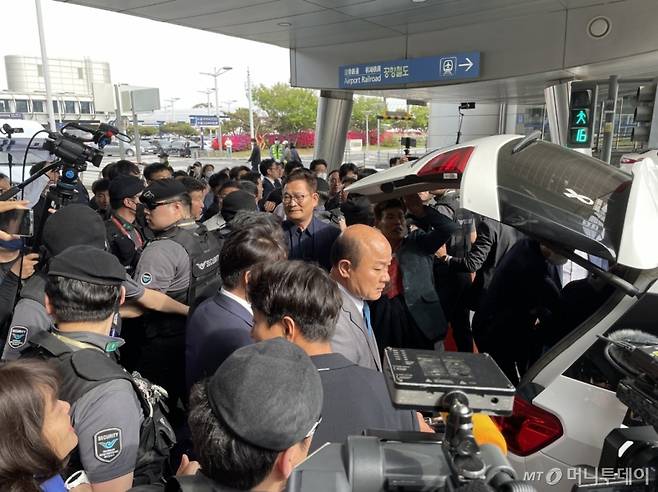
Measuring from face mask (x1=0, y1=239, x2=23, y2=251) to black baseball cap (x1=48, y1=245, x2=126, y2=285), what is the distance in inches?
39.9

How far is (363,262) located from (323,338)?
91cm

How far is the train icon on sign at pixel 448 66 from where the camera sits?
35.7 feet

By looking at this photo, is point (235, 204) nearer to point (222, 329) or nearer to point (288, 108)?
point (222, 329)

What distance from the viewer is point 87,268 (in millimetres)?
2000

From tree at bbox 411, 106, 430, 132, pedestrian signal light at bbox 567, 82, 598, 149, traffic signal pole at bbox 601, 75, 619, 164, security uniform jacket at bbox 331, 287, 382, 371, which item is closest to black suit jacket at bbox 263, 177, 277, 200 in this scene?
pedestrian signal light at bbox 567, 82, 598, 149

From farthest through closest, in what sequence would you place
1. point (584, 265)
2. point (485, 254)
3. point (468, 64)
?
point (468, 64)
point (485, 254)
point (584, 265)

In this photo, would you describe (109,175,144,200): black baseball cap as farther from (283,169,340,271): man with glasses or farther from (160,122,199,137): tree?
(160,122,199,137): tree

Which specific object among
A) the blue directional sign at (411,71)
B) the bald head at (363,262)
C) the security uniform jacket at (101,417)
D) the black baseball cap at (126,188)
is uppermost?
the blue directional sign at (411,71)

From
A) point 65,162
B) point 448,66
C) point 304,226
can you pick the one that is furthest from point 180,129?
point 304,226

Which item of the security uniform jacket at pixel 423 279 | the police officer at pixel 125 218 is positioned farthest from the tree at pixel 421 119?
the security uniform jacket at pixel 423 279

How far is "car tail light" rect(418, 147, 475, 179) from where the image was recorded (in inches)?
94.0

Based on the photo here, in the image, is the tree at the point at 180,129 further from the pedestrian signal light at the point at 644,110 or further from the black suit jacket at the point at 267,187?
the pedestrian signal light at the point at 644,110

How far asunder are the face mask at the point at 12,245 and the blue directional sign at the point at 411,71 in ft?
32.6
